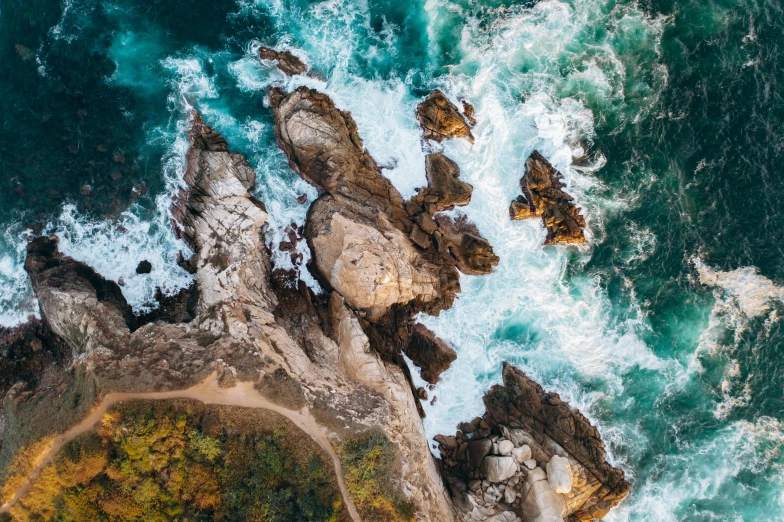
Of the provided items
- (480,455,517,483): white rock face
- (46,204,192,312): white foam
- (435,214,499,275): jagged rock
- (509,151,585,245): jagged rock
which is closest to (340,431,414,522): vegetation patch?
(480,455,517,483): white rock face

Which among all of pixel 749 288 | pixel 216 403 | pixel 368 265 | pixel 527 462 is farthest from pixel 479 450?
pixel 749 288

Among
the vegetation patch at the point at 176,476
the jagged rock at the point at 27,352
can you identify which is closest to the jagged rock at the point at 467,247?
the vegetation patch at the point at 176,476

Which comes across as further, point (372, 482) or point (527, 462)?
point (527, 462)

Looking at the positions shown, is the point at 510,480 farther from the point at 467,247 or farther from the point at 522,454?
the point at 467,247

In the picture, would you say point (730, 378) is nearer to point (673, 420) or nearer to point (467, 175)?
point (673, 420)

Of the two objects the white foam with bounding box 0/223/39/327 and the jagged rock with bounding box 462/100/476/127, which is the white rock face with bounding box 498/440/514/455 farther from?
the white foam with bounding box 0/223/39/327

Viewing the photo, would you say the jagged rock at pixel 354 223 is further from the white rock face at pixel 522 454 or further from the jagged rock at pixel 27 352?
the jagged rock at pixel 27 352
